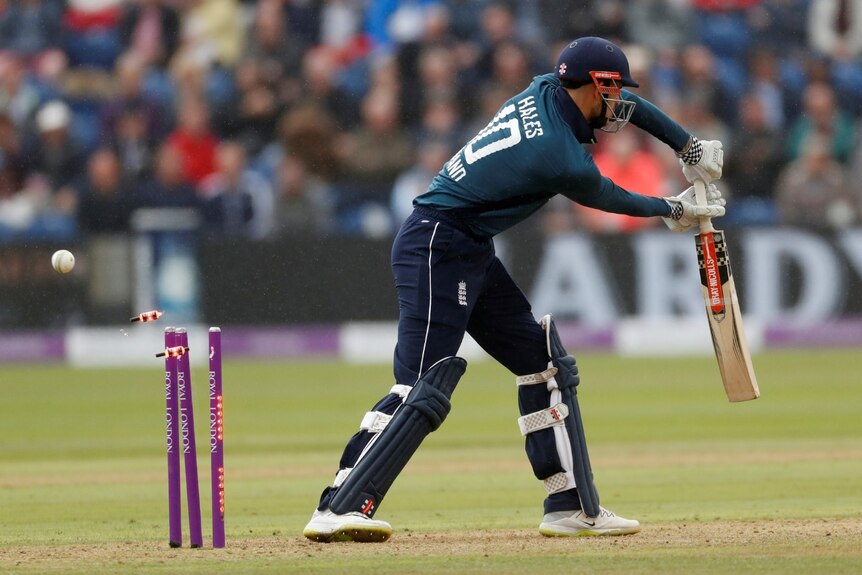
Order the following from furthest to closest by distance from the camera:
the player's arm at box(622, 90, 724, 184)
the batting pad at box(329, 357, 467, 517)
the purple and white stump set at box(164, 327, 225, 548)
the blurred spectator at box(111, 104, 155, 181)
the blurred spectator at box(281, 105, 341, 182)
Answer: the blurred spectator at box(281, 105, 341, 182), the blurred spectator at box(111, 104, 155, 181), the player's arm at box(622, 90, 724, 184), the batting pad at box(329, 357, 467, 517), the purple and white stump set at box(164, 327, 225, 548)

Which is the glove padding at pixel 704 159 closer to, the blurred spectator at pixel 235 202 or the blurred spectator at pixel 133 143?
the blurred spectator at pixel 235 202

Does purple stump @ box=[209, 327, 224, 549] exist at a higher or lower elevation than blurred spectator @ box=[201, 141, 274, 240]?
lower

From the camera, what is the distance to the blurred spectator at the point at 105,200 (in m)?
16.1

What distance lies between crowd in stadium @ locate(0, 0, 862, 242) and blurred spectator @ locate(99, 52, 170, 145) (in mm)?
29

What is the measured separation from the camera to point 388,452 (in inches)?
216

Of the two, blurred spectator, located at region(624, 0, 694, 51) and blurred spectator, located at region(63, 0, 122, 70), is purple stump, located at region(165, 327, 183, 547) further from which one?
blurred spectator, located at region(624, 0, 694, 51)

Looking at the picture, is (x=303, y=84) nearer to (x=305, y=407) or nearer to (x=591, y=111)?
(x=305, y=407)

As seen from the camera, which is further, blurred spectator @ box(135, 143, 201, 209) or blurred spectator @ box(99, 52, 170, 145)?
blurred spectator @ box(99, 52, 170, 145)

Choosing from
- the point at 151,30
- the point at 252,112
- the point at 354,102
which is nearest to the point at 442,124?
the point at 354,102

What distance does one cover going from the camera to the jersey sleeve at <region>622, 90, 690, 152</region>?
5.93 metres

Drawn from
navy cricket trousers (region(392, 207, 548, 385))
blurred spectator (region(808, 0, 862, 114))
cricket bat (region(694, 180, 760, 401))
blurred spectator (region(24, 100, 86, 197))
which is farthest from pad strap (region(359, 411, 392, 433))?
blurred spectator (region(808, 0, 862, 114))

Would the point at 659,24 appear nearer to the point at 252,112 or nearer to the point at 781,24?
the point at 781,24

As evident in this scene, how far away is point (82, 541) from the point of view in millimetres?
5961

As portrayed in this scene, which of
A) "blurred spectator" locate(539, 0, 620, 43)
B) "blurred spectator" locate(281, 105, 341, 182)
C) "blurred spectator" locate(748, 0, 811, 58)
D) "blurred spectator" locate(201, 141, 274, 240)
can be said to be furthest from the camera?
"blurred spectator" locate(748, 0, 811, 58)
